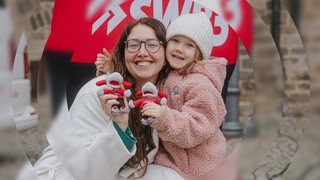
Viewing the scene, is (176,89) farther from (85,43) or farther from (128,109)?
(85,43)

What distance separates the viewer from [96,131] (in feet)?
6.78

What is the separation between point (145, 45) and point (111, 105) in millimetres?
187

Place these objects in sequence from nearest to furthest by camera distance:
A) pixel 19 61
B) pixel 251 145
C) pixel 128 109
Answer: pixel 128 109 → pixel 19 61 → pixel 251 145

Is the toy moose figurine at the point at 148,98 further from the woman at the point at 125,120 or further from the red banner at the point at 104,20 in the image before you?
the red banner at the point at 104,20

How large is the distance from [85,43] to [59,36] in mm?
78

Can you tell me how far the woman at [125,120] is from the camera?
2.03m

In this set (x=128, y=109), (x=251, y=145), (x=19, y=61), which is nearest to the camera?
(x=128, y=109)

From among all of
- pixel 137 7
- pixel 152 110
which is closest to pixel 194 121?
pixel 152 110

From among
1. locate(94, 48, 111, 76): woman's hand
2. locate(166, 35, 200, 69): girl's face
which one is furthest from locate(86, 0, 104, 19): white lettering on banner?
locate(166, 35, 200, 69): girl's face

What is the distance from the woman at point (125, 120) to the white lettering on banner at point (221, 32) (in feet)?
0.49

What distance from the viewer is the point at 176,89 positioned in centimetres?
205

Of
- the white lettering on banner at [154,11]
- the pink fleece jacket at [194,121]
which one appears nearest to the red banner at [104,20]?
the white lettering on banner at [154,11]

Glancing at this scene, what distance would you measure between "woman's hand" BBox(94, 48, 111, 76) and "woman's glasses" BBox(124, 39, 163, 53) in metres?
0.06

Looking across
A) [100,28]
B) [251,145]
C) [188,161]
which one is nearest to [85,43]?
[100,28]
